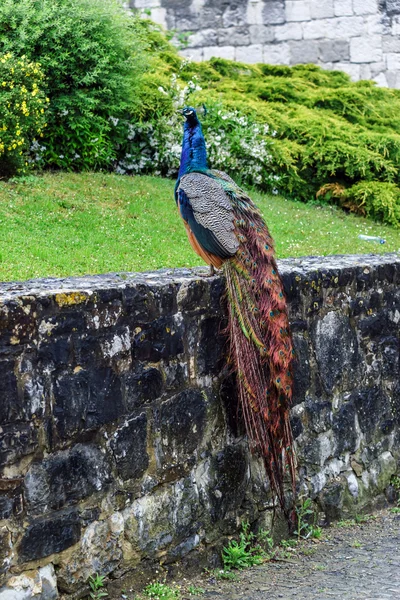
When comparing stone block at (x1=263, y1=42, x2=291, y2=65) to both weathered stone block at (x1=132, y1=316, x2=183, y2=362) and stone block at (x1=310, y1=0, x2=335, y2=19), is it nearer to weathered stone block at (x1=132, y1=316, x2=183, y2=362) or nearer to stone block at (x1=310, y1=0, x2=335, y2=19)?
stone block at (x1=310, y1=0, x2=335, y2=19)

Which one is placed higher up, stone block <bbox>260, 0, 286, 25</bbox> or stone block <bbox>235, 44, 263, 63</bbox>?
stone block <bbox>260, 0, 286, 25</bbox>

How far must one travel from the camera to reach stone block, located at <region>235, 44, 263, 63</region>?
18.2m

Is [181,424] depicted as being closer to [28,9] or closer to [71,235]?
[71,235]

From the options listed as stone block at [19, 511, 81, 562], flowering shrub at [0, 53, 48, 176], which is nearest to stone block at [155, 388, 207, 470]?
stone block at [19, 511, 81, 562]

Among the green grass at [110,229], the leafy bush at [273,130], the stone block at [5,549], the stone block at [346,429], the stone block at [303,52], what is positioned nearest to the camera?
the stone block at [5,549]

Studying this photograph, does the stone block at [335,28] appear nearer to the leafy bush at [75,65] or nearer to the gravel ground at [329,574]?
the leafy bush at [75,65]

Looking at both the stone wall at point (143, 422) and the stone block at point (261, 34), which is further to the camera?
the stone block at point (261, 34)

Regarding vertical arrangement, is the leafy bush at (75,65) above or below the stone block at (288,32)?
below

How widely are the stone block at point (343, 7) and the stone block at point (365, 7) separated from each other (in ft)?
0.28

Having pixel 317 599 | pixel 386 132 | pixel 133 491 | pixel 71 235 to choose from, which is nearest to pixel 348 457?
pixel 317 599

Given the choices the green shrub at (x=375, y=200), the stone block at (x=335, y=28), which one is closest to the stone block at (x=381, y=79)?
the stone block at (x=335, y=28)

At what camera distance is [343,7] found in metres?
17.8

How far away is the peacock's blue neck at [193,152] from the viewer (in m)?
5.95

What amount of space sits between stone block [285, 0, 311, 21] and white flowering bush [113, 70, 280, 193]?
548cm
